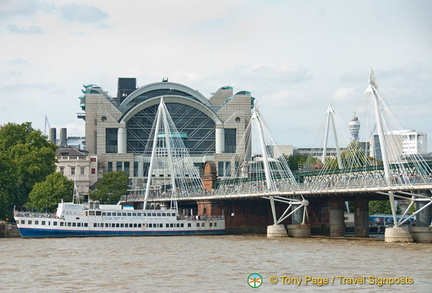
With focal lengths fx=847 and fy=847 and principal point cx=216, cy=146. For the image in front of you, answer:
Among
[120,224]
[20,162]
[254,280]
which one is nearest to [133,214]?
[120,224]

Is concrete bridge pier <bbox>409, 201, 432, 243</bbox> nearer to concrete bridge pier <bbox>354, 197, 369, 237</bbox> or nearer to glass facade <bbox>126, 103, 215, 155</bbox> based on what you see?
concrete bridge pier <bbox>354, 197, 369, 237</bbox>

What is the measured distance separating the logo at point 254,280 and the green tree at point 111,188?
299ft

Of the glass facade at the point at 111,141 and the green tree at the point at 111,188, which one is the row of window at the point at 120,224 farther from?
the glass facade at the point at 111,141

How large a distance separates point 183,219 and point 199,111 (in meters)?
74.7

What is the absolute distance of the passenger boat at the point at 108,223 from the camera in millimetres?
104250

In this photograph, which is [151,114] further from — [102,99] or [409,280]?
[409,280]

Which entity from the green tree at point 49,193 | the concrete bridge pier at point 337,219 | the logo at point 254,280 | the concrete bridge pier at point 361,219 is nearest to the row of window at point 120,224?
the green tree at point 49,193

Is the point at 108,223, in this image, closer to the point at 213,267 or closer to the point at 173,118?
the point at 213,267

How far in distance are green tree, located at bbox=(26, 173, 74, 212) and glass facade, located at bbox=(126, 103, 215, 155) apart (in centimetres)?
5936

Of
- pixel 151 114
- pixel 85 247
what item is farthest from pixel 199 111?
pixel 85 247

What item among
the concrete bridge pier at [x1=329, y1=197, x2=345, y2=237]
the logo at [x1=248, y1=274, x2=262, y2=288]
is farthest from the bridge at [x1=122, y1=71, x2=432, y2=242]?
the logo at [x1=248, y1=274, x2=262, y2=288]

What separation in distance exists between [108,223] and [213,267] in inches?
1930

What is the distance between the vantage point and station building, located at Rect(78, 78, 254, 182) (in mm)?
180375

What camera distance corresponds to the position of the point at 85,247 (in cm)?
8494
